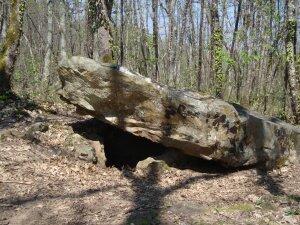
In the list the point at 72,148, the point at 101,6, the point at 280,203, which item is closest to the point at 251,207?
the point at 280,203

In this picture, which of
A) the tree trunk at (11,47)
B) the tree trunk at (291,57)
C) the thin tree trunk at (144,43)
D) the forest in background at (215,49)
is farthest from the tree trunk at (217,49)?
the thin tree trunk at (144,43)

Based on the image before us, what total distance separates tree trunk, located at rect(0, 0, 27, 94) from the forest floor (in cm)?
161

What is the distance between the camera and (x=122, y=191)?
24.9 feet

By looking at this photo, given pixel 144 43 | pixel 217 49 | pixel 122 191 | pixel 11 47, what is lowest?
pixel 122 191

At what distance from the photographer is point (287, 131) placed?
990cm

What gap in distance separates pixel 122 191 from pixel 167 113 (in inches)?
82.7

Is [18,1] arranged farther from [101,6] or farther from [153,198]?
[153,198]

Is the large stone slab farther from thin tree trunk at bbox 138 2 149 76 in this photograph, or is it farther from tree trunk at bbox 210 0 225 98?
thin tree trunk at bbox 138 2 149 76

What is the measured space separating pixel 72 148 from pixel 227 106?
3520mm

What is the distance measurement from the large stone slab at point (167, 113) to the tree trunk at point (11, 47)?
2861 mm

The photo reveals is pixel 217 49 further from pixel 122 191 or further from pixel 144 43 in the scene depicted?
pixel 144 43

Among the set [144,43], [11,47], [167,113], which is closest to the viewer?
[167,113]

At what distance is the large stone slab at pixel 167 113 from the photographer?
874cm

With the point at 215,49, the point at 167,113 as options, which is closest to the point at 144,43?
the point at 215,49
